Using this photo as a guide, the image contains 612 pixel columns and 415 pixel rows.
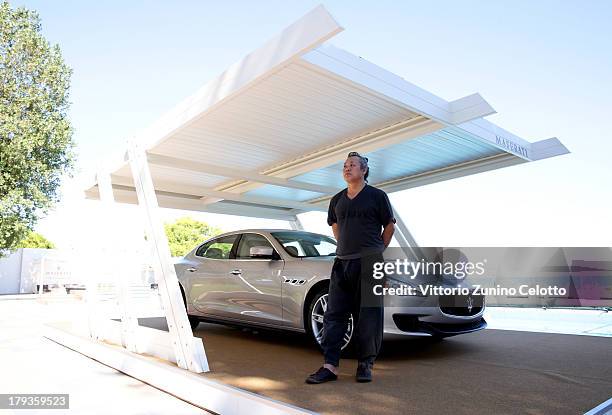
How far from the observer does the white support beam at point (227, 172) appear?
6.89m

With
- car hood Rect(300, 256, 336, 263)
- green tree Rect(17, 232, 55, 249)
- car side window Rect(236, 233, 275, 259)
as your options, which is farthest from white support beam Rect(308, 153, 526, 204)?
green tree Rect(17, 232, 55, 249)

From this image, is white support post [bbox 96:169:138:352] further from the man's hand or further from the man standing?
the man's hand

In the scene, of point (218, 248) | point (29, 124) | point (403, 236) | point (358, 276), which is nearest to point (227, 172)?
point (218, 248)

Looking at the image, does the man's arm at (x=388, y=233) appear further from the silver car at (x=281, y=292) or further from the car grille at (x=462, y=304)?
the car grille at (x=462, y=304)

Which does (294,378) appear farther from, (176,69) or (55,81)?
(55,81)

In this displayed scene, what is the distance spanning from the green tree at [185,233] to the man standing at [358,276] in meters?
51.0

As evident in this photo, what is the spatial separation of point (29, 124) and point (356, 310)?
17.7m

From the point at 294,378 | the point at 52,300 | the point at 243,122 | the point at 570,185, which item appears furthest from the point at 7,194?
the point at 570,185

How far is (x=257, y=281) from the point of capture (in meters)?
5.87

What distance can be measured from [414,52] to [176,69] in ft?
29.6

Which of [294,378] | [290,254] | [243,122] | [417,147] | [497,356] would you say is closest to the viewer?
[294,378]

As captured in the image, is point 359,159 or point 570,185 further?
point 570,185

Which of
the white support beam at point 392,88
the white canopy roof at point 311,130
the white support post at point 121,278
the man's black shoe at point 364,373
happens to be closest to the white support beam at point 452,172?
the white canopy roof at point 311,130

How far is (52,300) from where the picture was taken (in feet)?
52.3
